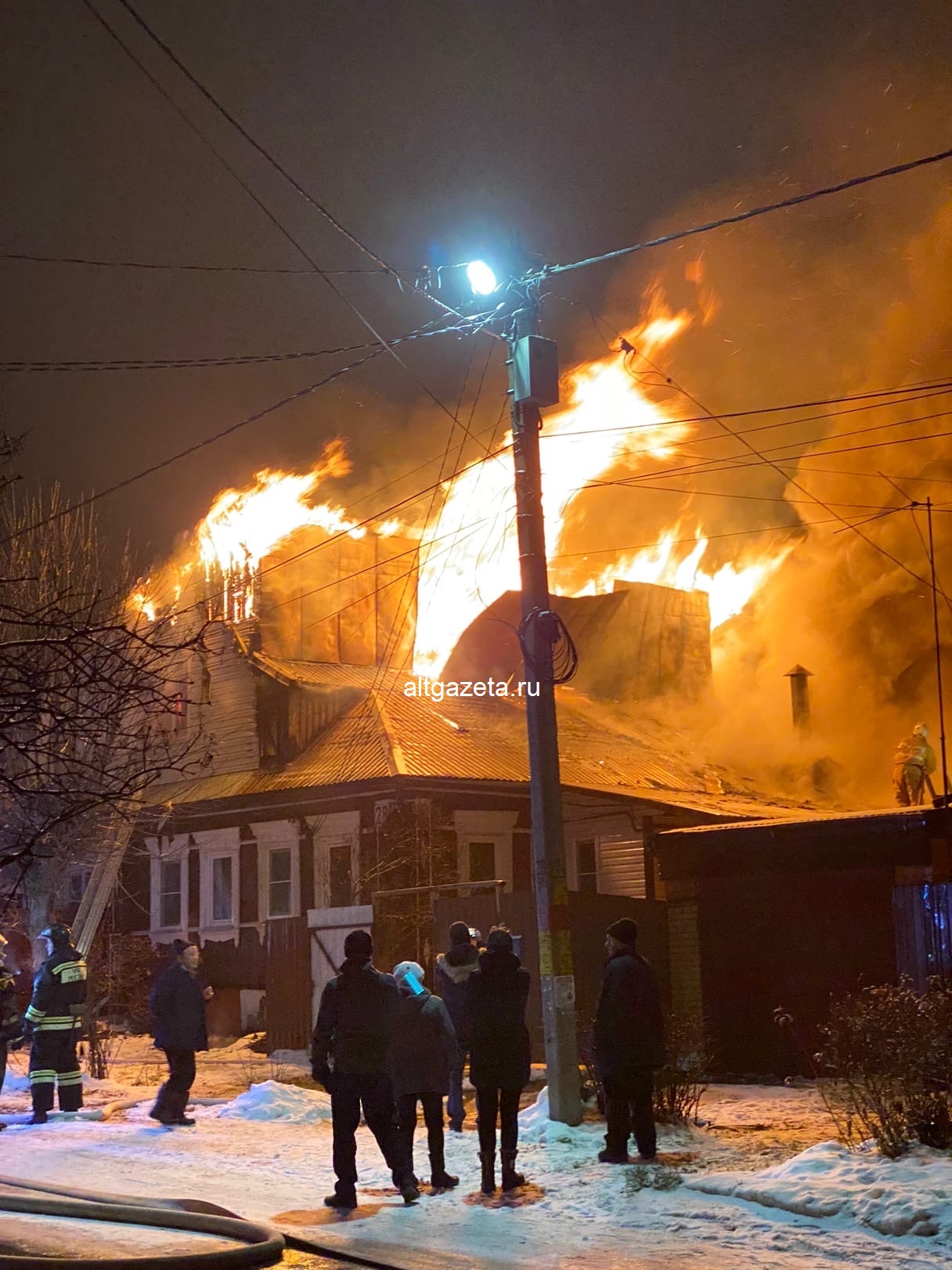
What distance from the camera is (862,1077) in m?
9.38

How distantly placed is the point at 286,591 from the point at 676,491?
13.3 m

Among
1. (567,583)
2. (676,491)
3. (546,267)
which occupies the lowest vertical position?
(546,267)

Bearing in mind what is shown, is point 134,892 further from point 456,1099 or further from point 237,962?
point 456,1099

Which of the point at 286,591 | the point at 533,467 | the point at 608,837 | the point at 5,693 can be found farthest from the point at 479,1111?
the point at 286,591

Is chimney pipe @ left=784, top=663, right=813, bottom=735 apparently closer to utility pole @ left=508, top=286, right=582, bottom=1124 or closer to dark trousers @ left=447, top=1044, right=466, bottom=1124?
utility pole @ left=508, top=286, right=582, bottom=1124

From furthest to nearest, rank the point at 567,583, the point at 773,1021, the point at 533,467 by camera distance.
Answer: the point at 567,583 → the point at 773,1021 → the point at 533,467

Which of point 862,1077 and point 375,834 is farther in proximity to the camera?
point 375,834

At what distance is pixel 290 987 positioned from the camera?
758 inches

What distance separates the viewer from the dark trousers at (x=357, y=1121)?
29.5 feet

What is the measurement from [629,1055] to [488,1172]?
1.43 meters

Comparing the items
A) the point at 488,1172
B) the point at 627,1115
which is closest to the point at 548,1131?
the point at 627,1115

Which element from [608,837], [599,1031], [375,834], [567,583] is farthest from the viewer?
[567,583]

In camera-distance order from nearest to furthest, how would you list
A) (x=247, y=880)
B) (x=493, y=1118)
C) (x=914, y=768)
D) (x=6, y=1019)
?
(x=493, y=1118) → (x=6, y=1019) → (x=914, y=768) → (x=247, y=880)

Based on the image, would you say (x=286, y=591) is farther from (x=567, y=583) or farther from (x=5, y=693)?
(x=5, y=693)
